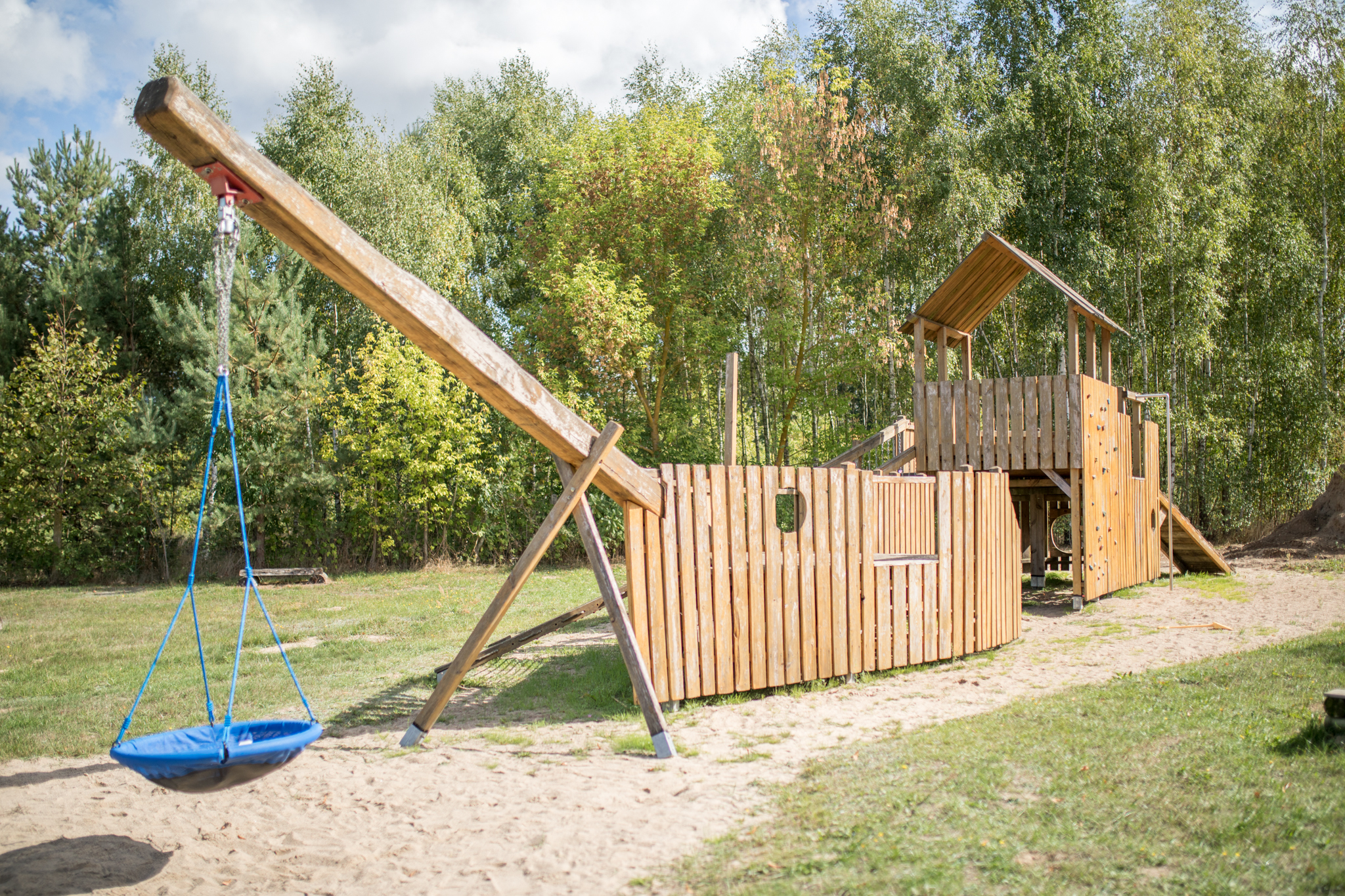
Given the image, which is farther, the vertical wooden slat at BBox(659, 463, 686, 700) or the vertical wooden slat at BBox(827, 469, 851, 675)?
the vertical wooden slat at BBox(827, 469, 851, 675)

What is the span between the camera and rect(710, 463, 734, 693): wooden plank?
269 inches

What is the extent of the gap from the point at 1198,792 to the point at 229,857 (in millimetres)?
4523

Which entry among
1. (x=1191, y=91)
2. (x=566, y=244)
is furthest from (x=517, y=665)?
(x=1191, y=91)

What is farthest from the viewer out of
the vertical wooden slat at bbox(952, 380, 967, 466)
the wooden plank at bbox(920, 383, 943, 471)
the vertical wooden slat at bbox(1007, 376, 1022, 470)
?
the wooden plank at bbox(920, 383, 943, 471)

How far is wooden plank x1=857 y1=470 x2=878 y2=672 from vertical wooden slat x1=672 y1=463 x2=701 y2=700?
5.77 ft

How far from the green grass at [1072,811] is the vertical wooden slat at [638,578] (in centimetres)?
182

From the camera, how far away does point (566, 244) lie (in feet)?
74.3

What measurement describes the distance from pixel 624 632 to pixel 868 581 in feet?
8.74

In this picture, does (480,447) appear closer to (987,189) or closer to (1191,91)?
(987,189)

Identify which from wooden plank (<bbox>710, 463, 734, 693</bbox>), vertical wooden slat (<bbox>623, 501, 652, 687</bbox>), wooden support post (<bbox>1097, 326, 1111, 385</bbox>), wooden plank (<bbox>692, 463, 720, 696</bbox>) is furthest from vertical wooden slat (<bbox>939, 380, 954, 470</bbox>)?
vertical wooden slat (<bbox>623, 501, 652, 687</bbox>)

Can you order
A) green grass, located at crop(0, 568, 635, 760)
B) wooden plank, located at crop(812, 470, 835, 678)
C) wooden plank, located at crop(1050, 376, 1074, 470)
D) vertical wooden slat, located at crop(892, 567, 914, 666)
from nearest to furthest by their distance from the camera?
green grass, located at crop(0, 568, 635, 760) → wooden plank, located at crop(812, 470, 835, 678) → vertical wooden slat, located at crop(892, 567, 914, 666) → wooden plank, located at crop(1050, 376, 1074, 470)

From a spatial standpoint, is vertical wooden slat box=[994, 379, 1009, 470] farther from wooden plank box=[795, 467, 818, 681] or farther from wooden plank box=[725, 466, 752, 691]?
wooden plank box=[725, 466, 752, 691]

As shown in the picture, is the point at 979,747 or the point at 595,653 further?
the point at 595,653

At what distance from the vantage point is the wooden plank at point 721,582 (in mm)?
6844
